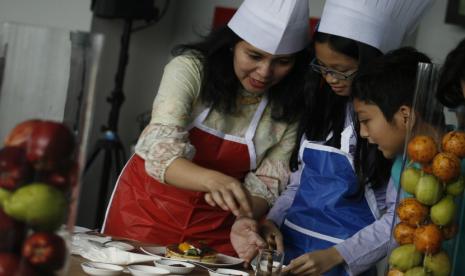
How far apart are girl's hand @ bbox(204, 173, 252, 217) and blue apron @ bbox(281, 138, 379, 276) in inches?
13.4

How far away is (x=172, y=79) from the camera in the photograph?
197 centimetres

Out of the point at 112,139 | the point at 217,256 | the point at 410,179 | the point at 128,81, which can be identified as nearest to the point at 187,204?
the point at 217,256

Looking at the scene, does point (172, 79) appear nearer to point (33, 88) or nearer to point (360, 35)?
point (360, 35)

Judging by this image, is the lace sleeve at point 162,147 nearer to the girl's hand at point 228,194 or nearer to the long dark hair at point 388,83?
the girl's hand at point 228,194

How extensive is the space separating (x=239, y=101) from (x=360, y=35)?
377mm

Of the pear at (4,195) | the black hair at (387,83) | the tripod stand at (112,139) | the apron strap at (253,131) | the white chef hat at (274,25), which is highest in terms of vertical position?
→ the white chef hat at (274,25)

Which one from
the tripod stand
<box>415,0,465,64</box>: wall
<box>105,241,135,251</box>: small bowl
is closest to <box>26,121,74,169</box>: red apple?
<box>105,241,135,251</box>: small bowl

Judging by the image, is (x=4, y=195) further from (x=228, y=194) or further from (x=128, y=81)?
(x=128, y=81)

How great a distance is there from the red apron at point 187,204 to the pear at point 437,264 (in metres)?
0.81

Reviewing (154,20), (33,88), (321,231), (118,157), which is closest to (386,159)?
(321,231)

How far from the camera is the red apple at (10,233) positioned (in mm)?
792

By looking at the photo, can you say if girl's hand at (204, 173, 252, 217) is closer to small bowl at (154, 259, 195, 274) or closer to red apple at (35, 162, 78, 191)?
small bowl at (154, 259, 195, 274)

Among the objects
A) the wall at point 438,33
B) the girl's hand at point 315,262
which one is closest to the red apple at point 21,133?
the girl's hand at point 315,262

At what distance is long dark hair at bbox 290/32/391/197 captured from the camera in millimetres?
1945
